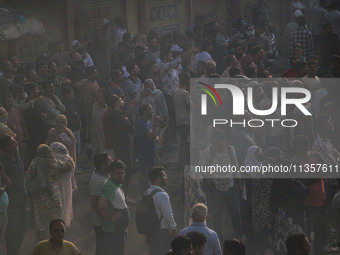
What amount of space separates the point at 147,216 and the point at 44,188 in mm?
1489

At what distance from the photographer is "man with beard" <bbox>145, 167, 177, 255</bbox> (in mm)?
9828

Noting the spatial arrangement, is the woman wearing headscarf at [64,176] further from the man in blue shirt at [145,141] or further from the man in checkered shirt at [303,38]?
the man in checkered shirt at [303,38]

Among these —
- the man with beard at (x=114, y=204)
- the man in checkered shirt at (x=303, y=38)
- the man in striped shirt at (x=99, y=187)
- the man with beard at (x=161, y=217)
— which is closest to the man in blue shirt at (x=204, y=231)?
the man with beard at (x=161, y=217)

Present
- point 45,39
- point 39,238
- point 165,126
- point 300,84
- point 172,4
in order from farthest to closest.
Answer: point 172,4 < point 45,39 < point 165,126 < point 300,84 < point 39,238

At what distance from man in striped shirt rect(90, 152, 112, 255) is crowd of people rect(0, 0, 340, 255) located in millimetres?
14

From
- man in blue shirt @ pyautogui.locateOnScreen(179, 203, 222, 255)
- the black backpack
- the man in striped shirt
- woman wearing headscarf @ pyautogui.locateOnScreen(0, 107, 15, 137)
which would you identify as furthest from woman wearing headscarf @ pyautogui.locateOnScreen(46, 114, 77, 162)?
man in blue shirt @ pyautogui.locateOnScreen(179, 203, 222, 255)

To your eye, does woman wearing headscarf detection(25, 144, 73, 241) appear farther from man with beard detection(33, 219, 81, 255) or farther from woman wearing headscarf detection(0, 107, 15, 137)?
man with beard detection(33, 219, 81, 255)

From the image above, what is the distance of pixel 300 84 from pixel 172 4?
13169mm

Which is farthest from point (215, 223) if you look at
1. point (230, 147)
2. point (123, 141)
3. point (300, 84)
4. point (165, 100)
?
point (165, 100)

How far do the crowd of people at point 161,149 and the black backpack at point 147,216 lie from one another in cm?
5

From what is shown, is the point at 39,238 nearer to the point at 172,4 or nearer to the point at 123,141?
the point at 123,141

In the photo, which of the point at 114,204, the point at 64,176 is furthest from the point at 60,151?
the point at 114,204

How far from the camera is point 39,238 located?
10.9 meters

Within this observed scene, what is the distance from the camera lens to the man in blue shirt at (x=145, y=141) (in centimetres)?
1265
